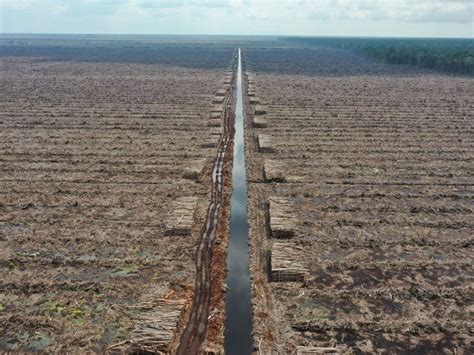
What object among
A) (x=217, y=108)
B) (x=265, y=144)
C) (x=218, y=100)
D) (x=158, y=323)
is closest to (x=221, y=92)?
(x=218, y=100)

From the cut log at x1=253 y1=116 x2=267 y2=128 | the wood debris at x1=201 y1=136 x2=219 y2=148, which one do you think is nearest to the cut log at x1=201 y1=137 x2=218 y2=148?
the wood debris at x1=201 y1=136 x2=219 y2=148

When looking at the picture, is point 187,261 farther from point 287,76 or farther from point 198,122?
point 287,76

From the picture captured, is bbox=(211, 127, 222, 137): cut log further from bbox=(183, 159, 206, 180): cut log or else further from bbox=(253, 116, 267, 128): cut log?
bbox=(183, 159, 206, 180): cut log

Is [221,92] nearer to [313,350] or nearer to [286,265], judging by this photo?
[286,265]

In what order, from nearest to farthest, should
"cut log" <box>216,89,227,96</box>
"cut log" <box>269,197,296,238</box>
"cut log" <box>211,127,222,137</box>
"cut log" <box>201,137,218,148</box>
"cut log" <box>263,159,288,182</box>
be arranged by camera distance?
"cut log" <box>269,197,296,238</box>, "cut log" <box>263,159,288,182</box>, "cut log" <box>201,137,218,148</box>, "cut log" <box>211,127,222,137</box>, "cut log" <box>216,89,227,96</box>

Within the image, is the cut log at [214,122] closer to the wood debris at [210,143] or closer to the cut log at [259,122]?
the cut log at [259,122]

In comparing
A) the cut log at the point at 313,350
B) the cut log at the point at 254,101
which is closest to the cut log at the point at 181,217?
the cut log at the point at 313,350
